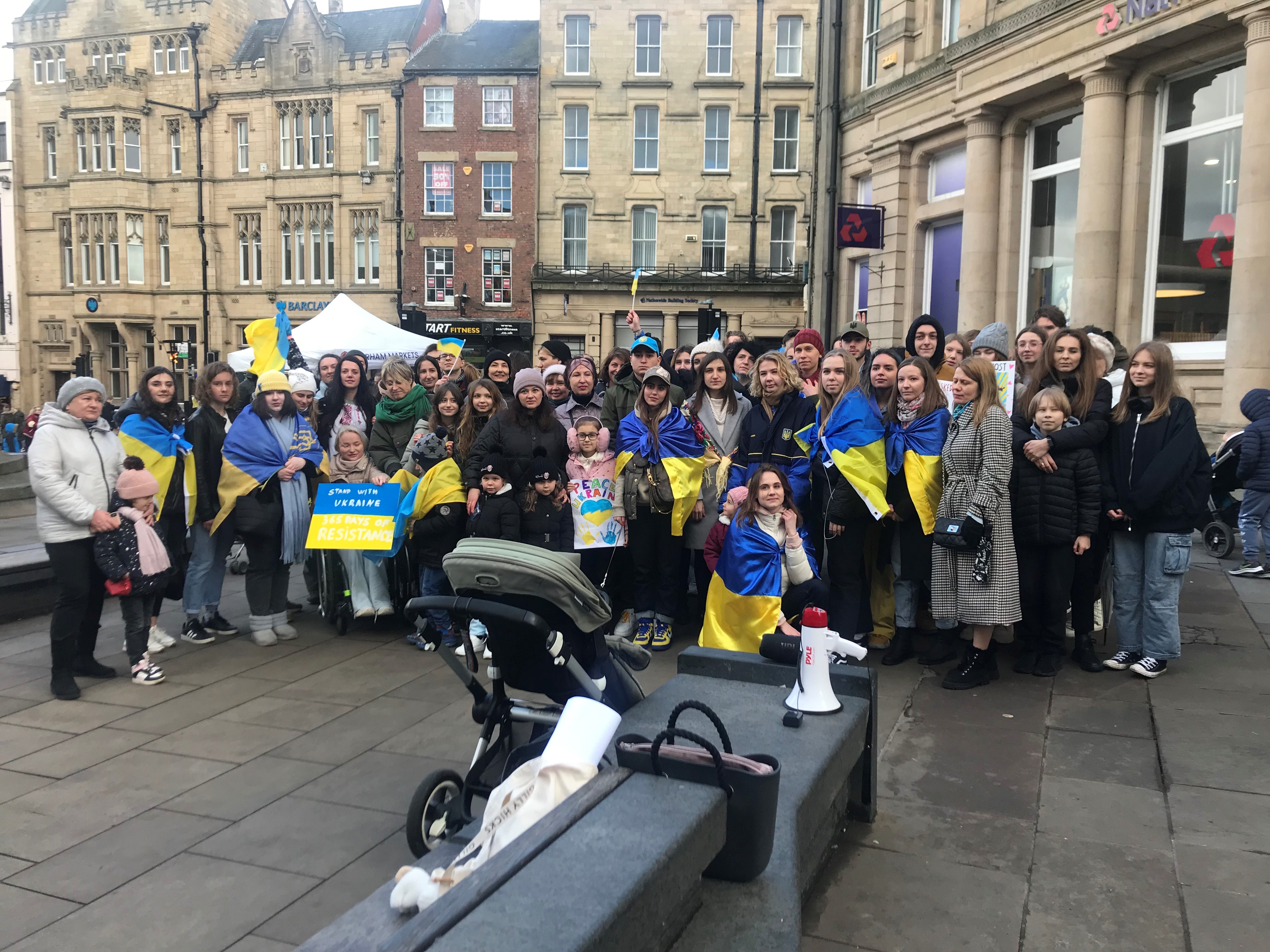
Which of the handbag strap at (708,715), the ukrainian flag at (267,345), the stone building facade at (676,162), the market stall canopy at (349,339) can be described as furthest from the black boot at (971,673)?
the stone building facade at (676,162)

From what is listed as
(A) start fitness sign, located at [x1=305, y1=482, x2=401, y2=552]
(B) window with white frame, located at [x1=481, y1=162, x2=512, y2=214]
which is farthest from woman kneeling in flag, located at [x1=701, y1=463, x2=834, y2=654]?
(B) window with white frame, located at [x1=481, y1=162, x2=512, y2=214]

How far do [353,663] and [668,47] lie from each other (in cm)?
3717

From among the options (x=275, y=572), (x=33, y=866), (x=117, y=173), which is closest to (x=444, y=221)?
(x=117, y=173)

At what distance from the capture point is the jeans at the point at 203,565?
7617 mm

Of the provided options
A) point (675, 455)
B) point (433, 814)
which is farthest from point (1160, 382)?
point (433, 814)

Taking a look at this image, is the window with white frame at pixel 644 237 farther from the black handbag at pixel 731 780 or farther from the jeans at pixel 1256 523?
the black handbag at pixel 731 780

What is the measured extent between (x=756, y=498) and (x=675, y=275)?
112 ft

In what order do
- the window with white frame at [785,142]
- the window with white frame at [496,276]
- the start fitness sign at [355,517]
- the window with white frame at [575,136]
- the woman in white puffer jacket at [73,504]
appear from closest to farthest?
the woman in white puffer jacket at [73,504] < the start fitness sign at [355,517] < the window with white frame at [785,142] < the window with white frame at [575,136] < the window with white frame at [496,276]

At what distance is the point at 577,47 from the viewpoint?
3969 cm

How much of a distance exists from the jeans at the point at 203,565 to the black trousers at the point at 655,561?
3.17 metres

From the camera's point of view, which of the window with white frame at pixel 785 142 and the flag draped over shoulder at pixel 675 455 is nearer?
the flag draped over shoulder at pixel 675 455

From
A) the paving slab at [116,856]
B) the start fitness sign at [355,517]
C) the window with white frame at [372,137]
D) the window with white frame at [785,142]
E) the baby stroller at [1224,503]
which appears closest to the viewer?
the paving slab at [116,856]

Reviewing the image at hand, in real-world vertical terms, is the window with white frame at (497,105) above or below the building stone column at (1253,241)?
above

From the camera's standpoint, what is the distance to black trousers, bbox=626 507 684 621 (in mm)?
7547
